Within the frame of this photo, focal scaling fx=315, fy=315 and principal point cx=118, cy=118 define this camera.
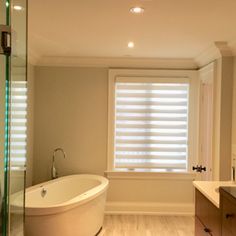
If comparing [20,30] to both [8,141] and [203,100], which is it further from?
[203,100]

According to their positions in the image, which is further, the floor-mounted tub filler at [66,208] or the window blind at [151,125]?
the window blind at [151,125]

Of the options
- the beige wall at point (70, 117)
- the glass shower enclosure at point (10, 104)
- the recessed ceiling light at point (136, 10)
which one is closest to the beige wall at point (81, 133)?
the beige wall at point (70, 117)

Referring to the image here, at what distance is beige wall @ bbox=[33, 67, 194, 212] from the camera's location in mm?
4883

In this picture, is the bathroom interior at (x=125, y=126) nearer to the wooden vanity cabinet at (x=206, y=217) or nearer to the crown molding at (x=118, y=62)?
the crown molding at (x=118, y=62)

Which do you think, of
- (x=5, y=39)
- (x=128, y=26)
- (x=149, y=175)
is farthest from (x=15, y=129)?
(x=149, y=175)

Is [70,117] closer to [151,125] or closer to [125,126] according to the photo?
[125,126]

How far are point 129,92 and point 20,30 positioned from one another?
314cm

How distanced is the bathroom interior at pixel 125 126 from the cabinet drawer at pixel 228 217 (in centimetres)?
120

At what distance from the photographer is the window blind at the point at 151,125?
4.87 metres

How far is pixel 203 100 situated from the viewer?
4648 millimetres

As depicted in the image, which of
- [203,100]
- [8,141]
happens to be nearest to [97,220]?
[203,100]

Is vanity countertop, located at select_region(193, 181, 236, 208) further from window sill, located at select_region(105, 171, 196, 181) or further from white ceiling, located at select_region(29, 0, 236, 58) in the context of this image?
window sill, located at select_region(105, 171, 196, 181)

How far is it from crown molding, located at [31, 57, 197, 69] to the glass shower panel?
284cm

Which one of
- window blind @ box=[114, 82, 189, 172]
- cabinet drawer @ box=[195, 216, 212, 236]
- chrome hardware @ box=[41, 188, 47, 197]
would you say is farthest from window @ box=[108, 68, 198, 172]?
cabinet drawer @ box=[195, 216, 212, 236]
